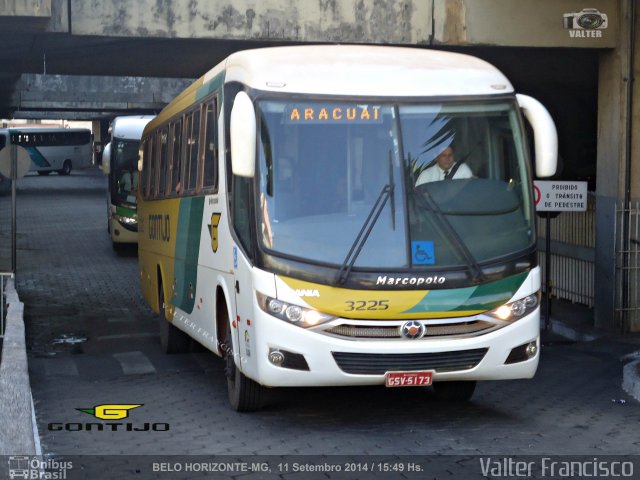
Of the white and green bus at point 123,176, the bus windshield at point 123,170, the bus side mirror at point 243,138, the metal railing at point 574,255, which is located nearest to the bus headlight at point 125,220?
the white and green bus at point 123,176

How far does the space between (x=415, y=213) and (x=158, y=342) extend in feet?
24.6

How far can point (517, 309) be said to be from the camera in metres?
9.05

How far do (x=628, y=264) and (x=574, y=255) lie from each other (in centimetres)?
259

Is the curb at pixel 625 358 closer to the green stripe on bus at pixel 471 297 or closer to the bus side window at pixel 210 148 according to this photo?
the green stripe on bus at pixel 471 297

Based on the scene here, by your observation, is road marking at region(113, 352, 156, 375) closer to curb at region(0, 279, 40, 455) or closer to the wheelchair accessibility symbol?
→ curb at region(0, 279, 40, 455)

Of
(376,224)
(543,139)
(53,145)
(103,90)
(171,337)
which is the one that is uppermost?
(103,90)

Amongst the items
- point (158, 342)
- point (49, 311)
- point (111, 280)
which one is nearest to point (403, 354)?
point (158, 342)

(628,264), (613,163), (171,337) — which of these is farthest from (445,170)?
(613,163)

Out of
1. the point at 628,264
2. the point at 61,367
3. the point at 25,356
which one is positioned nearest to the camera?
the point at 25,356

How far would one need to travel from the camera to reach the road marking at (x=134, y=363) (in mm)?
12977

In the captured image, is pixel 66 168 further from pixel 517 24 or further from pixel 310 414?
pixel 310 414

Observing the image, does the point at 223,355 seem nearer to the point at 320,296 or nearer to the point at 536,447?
the point at 320,296

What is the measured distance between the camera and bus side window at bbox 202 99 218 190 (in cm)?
1039

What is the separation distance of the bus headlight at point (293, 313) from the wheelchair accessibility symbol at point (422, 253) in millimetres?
734
